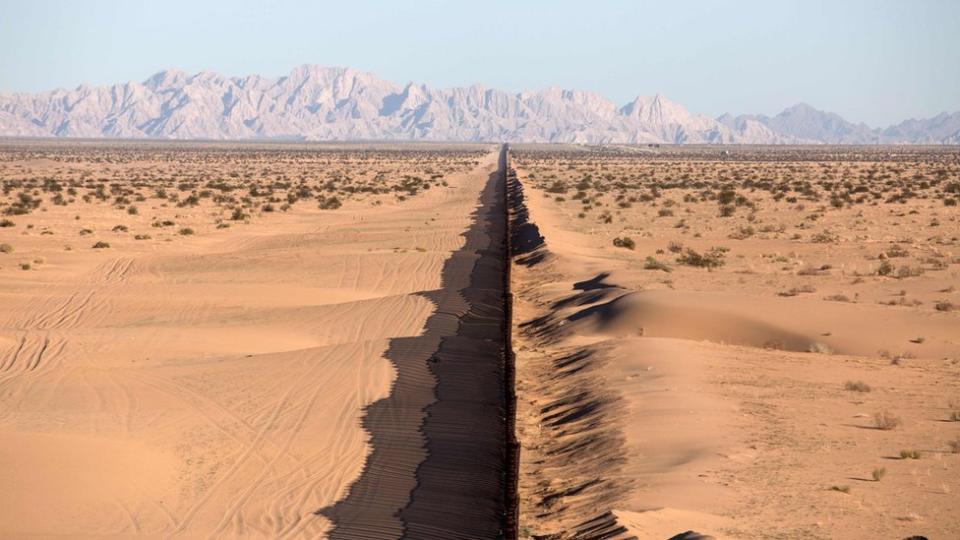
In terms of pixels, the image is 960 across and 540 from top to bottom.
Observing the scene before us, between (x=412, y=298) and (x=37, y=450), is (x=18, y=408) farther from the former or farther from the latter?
(x=412, y=298)

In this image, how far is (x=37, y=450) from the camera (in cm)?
1393

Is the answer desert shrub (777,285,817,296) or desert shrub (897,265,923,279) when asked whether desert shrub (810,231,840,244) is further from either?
desert shrub (777,285,817,296)

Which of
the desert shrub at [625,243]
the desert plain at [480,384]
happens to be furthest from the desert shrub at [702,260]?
the desert shrub at [625,243]

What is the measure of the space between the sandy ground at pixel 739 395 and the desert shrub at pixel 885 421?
115 mm

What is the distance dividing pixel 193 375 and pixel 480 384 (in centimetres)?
452

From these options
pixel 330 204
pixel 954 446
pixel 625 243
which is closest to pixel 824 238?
pixel 625 243

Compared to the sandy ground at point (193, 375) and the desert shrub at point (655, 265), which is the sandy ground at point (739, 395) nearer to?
the desert shrub at point (655, 265)

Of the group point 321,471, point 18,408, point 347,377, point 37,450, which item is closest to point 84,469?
point 37,450

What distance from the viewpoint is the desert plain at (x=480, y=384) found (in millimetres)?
11828

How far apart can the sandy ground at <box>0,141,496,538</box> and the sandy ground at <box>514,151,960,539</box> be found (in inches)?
97.5

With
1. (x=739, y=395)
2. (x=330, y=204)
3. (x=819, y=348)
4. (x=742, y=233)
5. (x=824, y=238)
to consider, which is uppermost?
(x=739, y=395)

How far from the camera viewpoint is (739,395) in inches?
637

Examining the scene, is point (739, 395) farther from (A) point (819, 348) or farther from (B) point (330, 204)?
(B) point (330, 204)

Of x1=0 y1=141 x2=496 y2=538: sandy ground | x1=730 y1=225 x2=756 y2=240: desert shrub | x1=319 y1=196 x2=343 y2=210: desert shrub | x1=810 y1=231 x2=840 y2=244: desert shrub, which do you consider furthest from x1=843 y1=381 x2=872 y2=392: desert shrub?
x1=319 y1=196 x2=343 y2=210: desert shrub
